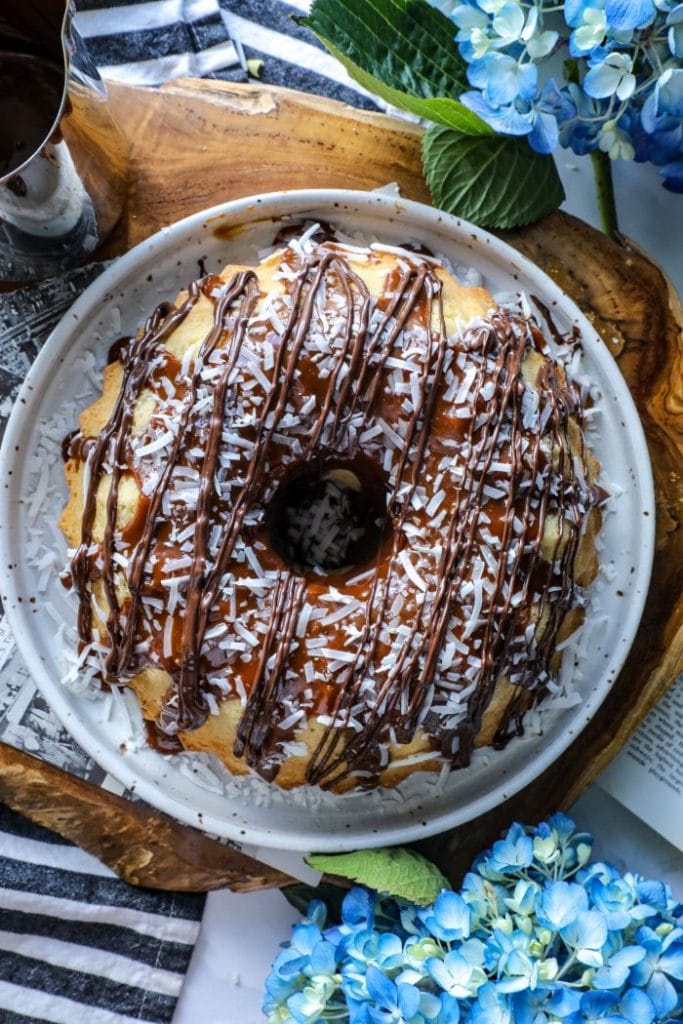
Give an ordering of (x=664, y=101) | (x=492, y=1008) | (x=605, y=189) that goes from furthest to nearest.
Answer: (x=605, y=189)
(x=664, y=101)
(x=492, y=1008)

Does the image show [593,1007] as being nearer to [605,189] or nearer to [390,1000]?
[390,1000]

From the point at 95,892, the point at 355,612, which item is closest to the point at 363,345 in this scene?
the point at 355,612

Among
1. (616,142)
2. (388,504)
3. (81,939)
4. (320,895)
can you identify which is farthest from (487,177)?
(81,939)

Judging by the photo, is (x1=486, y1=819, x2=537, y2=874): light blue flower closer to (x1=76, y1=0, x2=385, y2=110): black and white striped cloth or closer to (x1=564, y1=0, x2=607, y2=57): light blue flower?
(x1=564, y1=0, x2=607, y2=57): light blue flower

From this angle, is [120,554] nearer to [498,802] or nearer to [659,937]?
[498,802]

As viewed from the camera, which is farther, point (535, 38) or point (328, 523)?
point (328, 523)

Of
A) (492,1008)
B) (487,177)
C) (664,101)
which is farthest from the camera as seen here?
(487,177)
